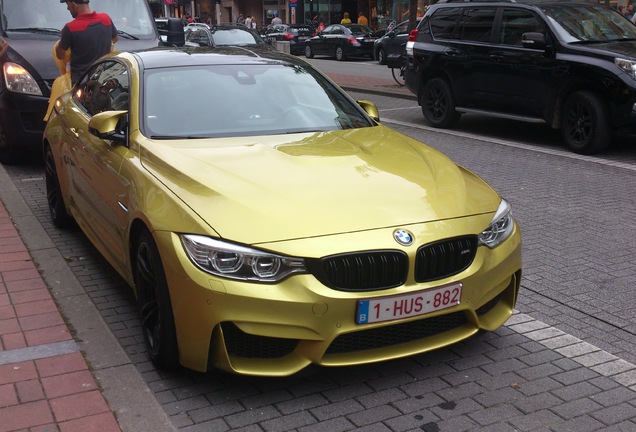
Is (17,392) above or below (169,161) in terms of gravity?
below

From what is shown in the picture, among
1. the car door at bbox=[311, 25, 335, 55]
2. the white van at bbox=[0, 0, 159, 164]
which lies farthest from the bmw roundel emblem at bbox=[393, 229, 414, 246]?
the car door at bbox=[311, 25, 335, 55]

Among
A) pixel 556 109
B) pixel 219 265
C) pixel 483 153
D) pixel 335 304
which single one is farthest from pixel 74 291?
pixel 556 109

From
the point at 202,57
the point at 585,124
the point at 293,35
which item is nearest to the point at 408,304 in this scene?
the point at 202,57

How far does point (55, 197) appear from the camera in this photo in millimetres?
6414

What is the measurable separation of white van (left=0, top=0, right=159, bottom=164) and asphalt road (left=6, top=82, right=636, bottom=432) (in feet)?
8.24

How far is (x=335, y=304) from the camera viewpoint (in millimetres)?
3365

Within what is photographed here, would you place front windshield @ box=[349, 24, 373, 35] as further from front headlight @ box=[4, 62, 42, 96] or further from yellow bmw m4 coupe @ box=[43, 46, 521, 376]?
yellow bmw m4 coupe @ box=[43, 46, 521, 376]

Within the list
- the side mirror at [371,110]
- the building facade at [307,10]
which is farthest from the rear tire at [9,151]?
the building facade at [307,10]

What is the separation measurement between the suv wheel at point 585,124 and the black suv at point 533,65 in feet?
0.04

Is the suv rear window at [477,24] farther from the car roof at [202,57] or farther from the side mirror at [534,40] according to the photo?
the car roof at [202,57]

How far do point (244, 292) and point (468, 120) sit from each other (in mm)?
10392

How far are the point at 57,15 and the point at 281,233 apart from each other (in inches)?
287

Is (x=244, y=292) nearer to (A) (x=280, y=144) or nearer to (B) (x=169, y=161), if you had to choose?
(B) (x=169, y=161)

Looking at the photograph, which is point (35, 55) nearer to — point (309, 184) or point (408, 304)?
point (309, 184)
